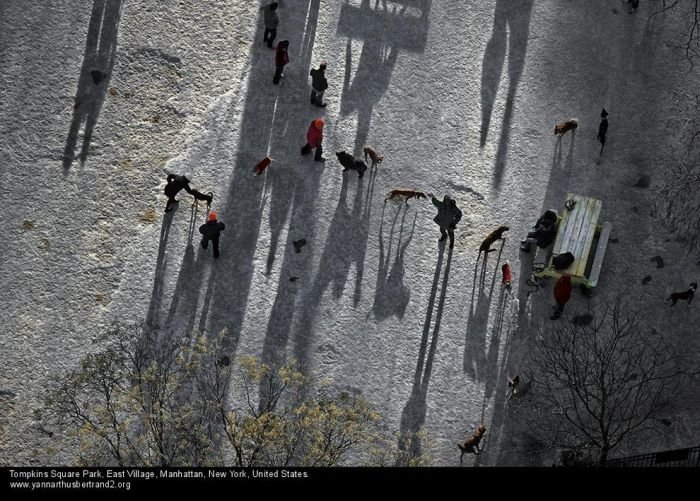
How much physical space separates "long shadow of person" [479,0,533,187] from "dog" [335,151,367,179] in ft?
11.0

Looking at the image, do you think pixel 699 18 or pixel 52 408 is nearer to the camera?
pixel 52 408

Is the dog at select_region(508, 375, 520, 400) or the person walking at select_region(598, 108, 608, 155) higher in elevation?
the person walking at select_region(598, 108, 608, 155)

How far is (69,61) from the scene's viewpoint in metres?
29.5

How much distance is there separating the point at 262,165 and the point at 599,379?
9286 mm

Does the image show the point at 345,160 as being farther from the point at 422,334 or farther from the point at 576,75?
the point at 576,75

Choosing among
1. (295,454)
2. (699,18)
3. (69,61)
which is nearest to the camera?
(295,454)

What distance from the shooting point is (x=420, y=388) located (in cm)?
2711

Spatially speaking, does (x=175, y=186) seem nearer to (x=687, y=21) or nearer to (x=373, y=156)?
(x=373, y=156)

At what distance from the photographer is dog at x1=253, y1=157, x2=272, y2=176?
1125 inches

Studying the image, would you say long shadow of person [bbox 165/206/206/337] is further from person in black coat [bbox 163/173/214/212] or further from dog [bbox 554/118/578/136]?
dog [bbox 554/118/578/136]

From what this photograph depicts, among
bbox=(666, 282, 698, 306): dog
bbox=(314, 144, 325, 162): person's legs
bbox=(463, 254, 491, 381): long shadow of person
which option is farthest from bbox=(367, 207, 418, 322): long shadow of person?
bbox=(666, 282, 698, 306): dog

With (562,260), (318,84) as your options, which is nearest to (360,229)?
(318,84)
